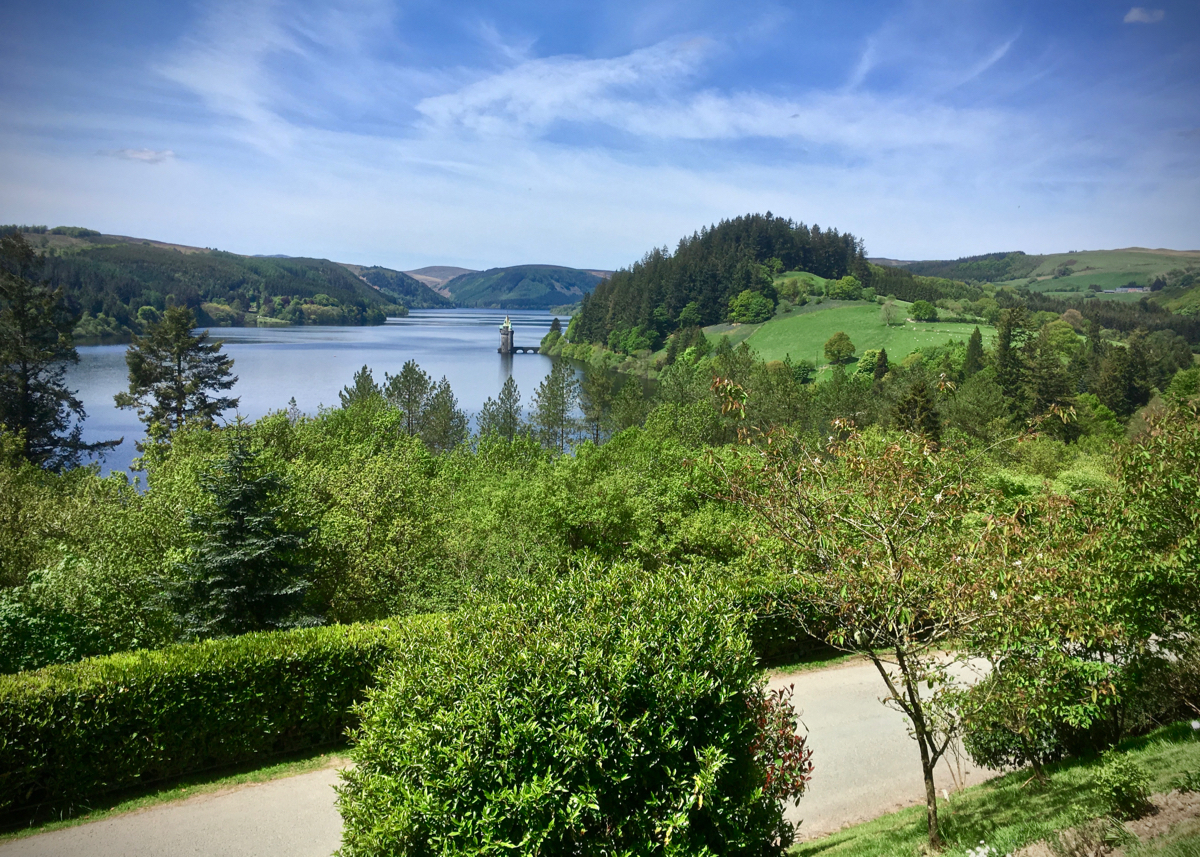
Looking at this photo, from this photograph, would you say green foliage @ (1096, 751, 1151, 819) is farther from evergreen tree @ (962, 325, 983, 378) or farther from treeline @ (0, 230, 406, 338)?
evergreen tree @ (962, 325, 983, 378)

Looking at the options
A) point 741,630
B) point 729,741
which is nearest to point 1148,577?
point 741,630

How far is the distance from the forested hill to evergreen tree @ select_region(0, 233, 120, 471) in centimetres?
10595

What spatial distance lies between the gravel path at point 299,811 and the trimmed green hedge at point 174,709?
80cm

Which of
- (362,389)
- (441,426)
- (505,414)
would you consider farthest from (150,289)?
(441,426)

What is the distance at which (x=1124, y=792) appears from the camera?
694 centimetres

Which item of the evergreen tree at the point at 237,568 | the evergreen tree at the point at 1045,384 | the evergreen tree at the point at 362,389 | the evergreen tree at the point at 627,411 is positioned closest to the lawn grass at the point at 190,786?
the evergreen tree at the point at 237,568

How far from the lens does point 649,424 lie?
43.2 m

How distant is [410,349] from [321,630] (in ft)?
458

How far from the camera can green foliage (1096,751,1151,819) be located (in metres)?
6.93

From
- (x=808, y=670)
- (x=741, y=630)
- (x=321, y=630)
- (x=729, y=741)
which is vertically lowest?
(x=808, y=670)

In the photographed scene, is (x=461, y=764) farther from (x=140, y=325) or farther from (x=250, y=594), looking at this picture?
(x=140, y=325)

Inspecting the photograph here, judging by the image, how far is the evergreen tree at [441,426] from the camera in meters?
57.4

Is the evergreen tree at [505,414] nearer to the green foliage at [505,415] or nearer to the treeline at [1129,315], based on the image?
the green foliage at [505,415]

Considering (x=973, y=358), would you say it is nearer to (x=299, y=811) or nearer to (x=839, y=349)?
(x=839, y=349)
